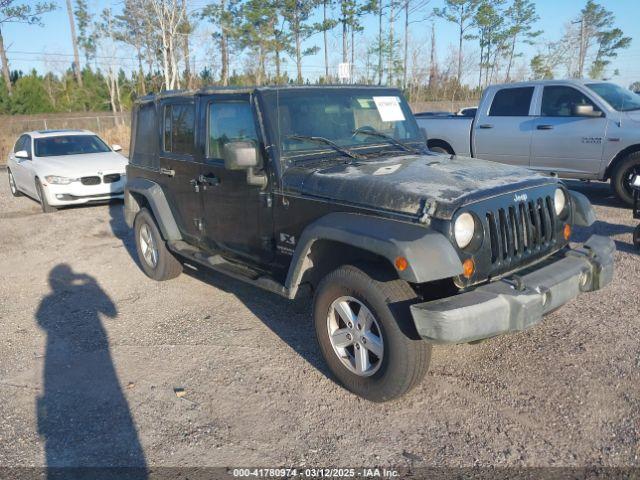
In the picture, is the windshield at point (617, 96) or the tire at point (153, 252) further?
the windshield at point (617, 96)

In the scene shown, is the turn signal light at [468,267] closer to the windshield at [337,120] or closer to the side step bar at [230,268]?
the side step bar at [230,268]

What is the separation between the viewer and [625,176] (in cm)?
830

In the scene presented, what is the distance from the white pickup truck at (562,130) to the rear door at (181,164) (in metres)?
5.52

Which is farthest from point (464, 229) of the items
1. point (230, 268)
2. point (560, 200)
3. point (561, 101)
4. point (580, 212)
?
point (561, 101)

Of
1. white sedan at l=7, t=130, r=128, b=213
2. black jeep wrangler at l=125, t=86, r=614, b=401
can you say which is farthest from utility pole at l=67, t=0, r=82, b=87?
black jeep wrangler at l=125, t=86, r=614, b=401

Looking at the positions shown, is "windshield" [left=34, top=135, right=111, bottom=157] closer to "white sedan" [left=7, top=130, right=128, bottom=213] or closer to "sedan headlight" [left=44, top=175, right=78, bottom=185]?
"white sedan" [left=7, top=130, right=128, bottom=213]

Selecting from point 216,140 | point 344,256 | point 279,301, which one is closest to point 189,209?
point 216,140

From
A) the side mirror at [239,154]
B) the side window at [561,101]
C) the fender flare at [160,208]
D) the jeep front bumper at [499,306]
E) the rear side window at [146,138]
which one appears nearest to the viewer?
the jeep front bumper at [499,306]

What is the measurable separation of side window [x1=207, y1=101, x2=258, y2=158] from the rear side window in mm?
1184

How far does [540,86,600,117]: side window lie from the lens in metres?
8.66

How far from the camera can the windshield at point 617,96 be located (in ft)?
27.8

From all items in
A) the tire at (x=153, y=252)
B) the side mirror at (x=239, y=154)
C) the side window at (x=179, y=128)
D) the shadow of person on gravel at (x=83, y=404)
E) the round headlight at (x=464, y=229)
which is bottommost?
the shadow of person on gravel at (x=83, y=404)

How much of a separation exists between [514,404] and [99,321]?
3.70m

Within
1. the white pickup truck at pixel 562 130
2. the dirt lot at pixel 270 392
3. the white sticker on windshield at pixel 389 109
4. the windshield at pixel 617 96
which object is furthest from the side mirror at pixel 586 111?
the white sticker on windshield at pixel 389 109
